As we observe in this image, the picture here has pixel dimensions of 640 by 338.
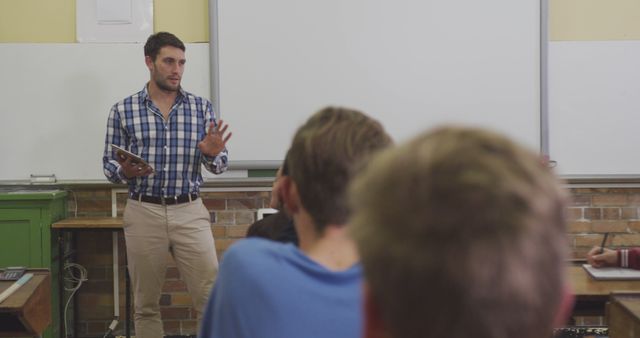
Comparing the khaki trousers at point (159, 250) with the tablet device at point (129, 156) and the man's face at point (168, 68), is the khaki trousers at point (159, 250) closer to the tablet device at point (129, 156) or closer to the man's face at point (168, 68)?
the tablet device at point (129, 156)

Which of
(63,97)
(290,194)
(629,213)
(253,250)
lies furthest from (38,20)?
(629,213)

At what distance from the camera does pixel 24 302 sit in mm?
1908

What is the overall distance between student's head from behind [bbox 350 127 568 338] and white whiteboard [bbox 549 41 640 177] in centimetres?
350

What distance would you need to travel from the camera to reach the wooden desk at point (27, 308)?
1.91 metres

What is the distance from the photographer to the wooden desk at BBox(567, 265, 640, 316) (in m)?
1.89

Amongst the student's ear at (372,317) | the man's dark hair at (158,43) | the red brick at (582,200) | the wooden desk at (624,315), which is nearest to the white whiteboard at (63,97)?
the man's dark hair at (158,43)

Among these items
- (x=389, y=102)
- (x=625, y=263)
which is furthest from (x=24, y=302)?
(x=389, y=102)

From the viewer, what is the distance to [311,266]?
2.96 feet

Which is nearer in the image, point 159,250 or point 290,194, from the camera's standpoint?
point 290,194

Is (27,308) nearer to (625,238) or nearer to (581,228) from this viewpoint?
(581,228)

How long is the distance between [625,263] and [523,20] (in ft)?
6.14

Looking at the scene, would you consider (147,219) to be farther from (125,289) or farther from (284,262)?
(284,262)

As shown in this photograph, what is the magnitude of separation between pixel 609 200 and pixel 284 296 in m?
3.35

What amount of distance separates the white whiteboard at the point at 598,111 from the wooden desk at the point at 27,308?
281 cm
